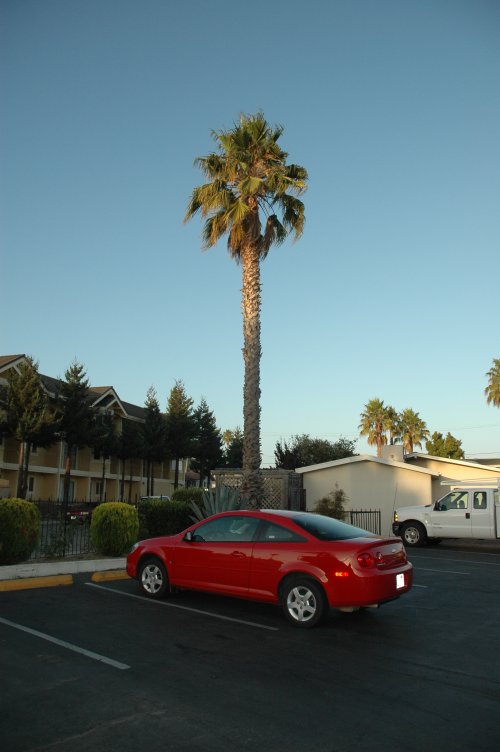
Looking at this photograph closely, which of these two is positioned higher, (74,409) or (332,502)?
(74,409)

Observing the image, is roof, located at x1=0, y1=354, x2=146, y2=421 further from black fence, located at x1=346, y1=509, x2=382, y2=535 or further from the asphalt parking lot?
the asphalt parking lot

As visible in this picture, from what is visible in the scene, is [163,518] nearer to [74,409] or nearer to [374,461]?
[374,461]

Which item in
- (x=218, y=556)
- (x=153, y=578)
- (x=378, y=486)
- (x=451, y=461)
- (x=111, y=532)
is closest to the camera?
(x=218, y=556)

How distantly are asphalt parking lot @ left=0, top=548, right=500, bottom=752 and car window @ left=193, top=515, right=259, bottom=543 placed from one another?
101 centimetres

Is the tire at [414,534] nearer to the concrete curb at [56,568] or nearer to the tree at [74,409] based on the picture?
the concrete curb at [56,568]

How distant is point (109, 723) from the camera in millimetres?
4574

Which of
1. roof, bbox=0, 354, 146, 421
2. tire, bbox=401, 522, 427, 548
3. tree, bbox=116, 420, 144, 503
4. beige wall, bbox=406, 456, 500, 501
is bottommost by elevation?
tire, bbox=401, 522, 427, 548

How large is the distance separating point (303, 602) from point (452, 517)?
13.0 meters

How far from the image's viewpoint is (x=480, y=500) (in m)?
19.0

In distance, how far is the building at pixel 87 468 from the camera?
42375mm

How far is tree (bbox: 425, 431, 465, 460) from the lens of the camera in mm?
62691

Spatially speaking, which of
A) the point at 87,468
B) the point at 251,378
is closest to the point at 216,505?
the point at 251,378

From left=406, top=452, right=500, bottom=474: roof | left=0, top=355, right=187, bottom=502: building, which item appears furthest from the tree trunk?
left=406, top=452, right=500, bottom=474: roof

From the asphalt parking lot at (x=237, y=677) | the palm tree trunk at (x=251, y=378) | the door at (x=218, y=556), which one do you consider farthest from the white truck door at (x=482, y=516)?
the door at (x=218, y=556)
